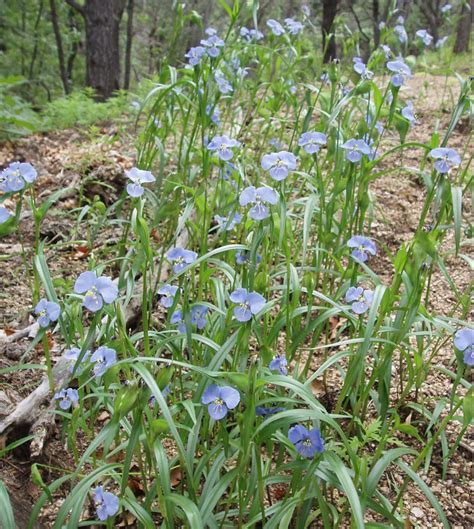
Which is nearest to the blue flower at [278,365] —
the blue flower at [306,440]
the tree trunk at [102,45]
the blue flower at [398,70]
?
the blue flower at [306,440]

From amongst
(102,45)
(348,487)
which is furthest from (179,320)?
(102,45)

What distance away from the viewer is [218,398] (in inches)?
45.1

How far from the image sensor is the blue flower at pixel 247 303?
1197mm

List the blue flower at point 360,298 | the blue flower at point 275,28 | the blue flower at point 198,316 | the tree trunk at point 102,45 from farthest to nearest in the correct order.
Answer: the tree trunk at point 102,45, the blue flower at point 275,28, the blue flower at point 198,316, the blue flower at point 360,298

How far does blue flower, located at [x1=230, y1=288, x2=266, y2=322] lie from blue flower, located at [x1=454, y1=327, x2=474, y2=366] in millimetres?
412

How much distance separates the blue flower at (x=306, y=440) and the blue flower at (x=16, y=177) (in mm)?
905

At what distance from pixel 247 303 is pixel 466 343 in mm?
471

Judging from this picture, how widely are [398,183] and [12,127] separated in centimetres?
319

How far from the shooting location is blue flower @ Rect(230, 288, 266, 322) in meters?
1.20

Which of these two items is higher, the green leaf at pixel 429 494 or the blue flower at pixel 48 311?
the blue flower at pixel 48 311

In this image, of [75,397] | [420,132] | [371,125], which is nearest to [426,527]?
[75,397]

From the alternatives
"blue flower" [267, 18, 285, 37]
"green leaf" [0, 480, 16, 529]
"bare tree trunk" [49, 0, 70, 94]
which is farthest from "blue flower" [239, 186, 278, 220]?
"bare tree trunk" [49, 0, 70, 94]

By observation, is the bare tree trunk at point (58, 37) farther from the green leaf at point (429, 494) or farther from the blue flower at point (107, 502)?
the green leaf at point (429, 494)

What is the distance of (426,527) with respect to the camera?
1433 mm
